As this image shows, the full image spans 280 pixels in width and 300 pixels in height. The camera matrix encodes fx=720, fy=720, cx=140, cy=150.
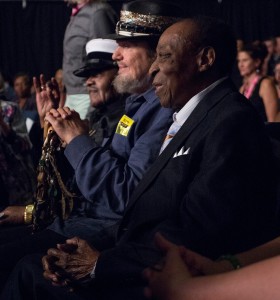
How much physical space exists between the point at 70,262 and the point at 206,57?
771mm

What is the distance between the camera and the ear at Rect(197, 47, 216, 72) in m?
2.29

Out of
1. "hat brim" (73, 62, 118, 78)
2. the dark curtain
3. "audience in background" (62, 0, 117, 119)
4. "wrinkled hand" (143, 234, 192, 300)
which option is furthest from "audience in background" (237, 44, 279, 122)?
the dark curtain

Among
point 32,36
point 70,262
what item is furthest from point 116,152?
point 32,36

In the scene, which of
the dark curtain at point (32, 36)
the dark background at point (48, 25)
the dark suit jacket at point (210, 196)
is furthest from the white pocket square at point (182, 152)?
the dark curtain at point (32, 36)

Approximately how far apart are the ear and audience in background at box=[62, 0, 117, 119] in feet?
7.23

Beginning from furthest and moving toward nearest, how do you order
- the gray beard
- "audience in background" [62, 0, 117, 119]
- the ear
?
"audience in background" [62, 0, 117, 119], the gray beard, the ear

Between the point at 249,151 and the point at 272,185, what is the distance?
0.47 feet

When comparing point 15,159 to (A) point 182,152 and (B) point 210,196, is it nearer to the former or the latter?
(A) point 182,152

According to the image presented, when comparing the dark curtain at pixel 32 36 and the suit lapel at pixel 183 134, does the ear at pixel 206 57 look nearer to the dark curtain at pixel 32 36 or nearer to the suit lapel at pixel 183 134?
the suit lapel at pixel 183 134

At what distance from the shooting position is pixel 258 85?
5961 mm

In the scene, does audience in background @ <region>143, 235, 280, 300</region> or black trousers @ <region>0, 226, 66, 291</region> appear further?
black trousers @ <region>0, 226, 66, 291</region>

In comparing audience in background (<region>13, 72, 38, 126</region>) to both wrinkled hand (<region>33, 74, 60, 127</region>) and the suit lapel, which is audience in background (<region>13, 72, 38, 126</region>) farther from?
the suit lapel

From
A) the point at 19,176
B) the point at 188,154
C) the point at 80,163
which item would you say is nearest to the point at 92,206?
the point at 80,163

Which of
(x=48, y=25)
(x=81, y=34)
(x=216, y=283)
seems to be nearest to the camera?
(x=216, y=283)
